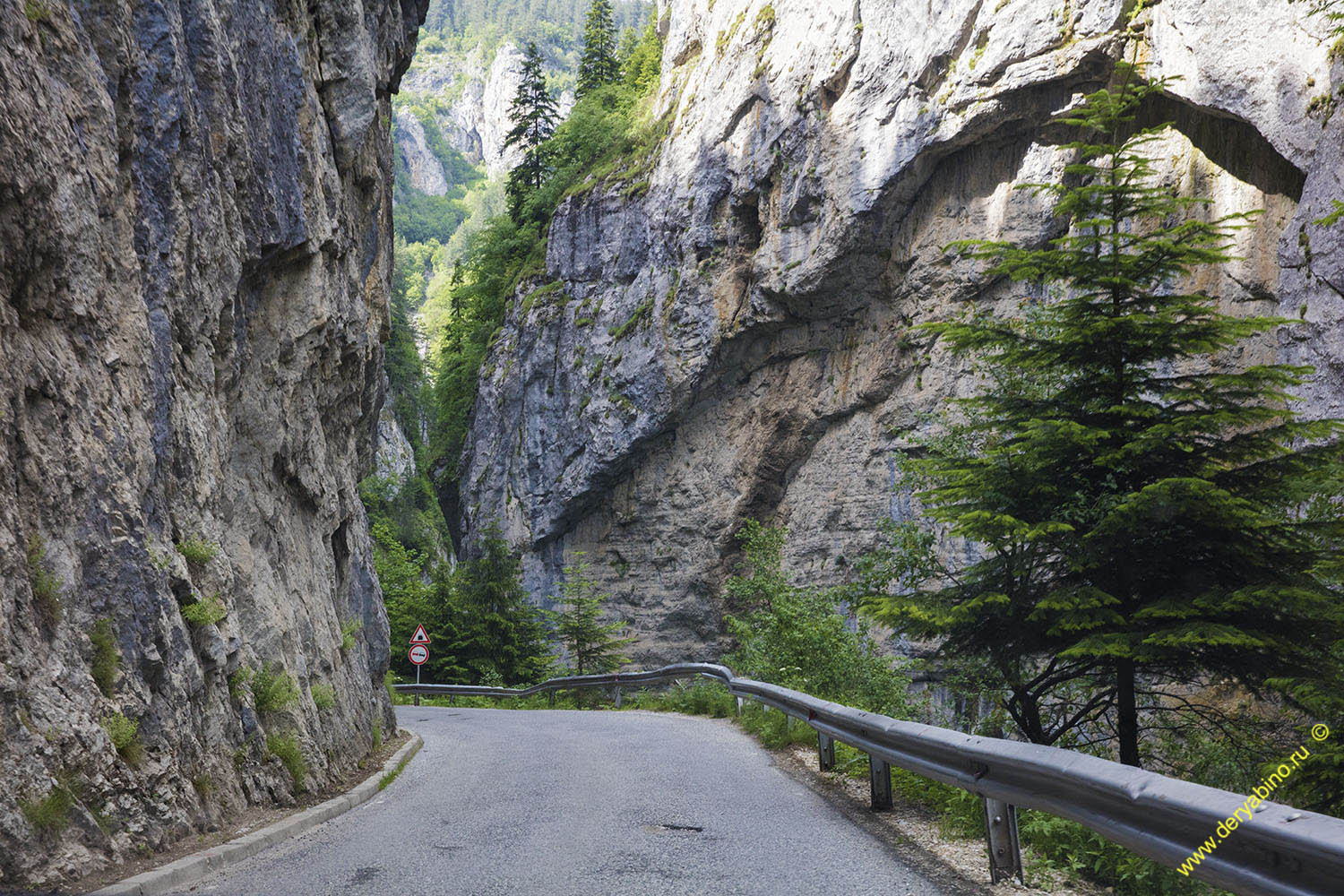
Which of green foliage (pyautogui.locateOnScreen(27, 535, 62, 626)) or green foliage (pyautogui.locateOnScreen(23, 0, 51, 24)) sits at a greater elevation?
green foliage (pyautogui.locateOnScreen(23, 0, 51, 24))

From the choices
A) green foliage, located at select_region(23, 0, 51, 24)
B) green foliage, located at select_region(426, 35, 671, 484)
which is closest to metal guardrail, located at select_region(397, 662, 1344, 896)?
green foliage, located at select_region(23, 0, 51, 24)

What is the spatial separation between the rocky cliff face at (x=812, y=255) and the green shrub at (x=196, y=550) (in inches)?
697

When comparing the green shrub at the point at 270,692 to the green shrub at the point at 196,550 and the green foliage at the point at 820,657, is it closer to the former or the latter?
the green shrub at the point at 196,550

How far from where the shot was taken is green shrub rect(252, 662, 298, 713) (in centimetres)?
801

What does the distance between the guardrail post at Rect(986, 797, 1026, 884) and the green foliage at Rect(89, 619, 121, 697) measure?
5.19 meters

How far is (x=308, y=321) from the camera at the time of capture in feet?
36.9

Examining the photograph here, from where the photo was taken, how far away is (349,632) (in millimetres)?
12508

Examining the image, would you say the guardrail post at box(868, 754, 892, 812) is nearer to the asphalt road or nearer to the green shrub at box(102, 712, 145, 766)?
the asphalt road

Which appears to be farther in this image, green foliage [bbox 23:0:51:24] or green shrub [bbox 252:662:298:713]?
green shrub [bbox 252:662:298:713]

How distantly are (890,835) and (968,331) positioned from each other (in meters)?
4.40

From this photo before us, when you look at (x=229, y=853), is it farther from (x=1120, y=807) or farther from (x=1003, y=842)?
(x=1120, y=807)

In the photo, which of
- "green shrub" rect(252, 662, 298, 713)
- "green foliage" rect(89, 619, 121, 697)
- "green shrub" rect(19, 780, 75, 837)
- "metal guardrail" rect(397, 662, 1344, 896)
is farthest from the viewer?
"green shrub" rect(252, 662, 298, 713)

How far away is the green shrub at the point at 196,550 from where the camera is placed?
23.4ft

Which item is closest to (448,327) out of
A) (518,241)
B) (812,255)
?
(518,241)
